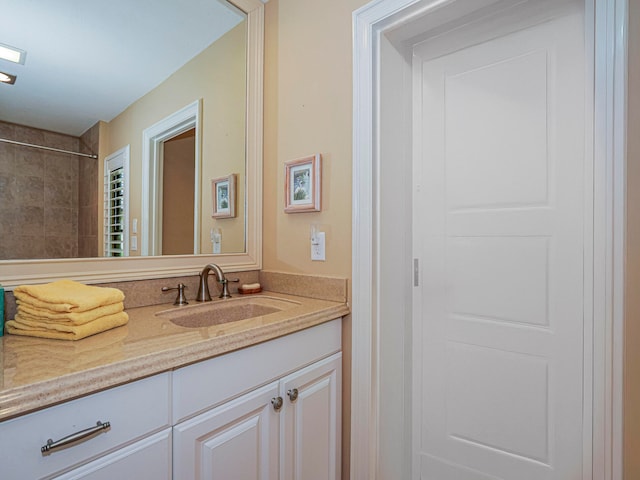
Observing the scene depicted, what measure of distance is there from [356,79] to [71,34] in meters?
1.03

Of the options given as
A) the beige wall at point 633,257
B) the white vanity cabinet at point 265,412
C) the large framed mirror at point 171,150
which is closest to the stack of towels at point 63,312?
the large framed mirror at point 171,150

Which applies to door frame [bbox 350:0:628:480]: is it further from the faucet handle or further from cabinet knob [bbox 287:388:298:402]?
the faucet handle

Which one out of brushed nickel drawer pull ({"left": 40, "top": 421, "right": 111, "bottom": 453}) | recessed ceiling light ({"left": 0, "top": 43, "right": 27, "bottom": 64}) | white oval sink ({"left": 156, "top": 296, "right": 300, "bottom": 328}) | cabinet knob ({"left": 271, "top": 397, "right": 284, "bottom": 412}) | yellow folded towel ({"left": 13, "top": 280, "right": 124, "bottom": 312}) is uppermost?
recessed ceiling light ({"left": 0, "top": 43, "right": 27, "bottom": 64})

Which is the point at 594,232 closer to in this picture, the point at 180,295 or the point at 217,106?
the point at 180,295

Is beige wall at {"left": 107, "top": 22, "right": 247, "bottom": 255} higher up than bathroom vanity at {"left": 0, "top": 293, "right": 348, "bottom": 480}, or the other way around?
beige wall at {"left": 107, "top": 22, "right": 247, "bottom": 255}

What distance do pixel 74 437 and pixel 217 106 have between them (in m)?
1.41

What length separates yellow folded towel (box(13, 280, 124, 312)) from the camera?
878 mm

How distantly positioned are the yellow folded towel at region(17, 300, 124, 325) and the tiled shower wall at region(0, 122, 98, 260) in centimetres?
25

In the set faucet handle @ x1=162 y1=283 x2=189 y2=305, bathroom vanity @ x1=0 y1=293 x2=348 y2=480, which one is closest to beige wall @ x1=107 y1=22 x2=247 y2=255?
faucet handle @ x1=162 y1=283 x2=189 y2=305

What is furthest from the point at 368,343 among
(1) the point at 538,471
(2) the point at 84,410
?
(2) the point at 84,410

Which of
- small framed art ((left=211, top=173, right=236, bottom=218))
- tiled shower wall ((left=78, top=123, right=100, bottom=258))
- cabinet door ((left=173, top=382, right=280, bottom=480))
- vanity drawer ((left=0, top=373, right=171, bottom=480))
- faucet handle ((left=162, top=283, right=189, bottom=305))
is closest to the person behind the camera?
vanity drawer ((left=0, top=373, right=171, bottom=480))

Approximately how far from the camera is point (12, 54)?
107 cm

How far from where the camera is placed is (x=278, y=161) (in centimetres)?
166

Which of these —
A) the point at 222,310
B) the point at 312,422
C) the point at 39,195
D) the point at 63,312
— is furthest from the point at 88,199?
the point at 312,422
